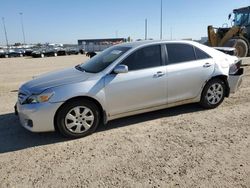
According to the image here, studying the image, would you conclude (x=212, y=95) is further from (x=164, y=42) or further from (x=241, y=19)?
(x=241, y=19)

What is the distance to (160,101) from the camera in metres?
5.26

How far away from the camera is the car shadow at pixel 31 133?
4.44 m

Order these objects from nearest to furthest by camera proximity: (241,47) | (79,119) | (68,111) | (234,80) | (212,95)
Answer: (68,111), (79,119), (212,95), (234,80), (241,47)

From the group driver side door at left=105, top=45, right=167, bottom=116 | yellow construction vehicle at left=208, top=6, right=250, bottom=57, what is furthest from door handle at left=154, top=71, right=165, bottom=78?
yellow construction vehicle at left=208, top=6, right=250, bottom=57

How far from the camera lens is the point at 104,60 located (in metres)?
5.24

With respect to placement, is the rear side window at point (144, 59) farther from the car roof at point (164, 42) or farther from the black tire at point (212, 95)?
the black tire at point (212, 95)

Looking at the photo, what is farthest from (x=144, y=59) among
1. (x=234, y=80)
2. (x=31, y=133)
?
(x=31, y=133)

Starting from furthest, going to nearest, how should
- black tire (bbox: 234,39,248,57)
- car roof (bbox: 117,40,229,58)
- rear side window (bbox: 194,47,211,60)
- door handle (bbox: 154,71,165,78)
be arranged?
black tire (bbox: 234,39,248,57) < rear side window (bbox: 194,47,211,60) < car roof (bbox: 117,40,229,58) < door handle (bbox: 154,71,165,78)

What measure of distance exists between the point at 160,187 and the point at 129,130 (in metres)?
1.84

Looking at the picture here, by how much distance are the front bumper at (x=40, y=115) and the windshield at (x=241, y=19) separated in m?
16.8

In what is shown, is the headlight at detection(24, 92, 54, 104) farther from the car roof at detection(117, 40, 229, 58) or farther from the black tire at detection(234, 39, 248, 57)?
the black tire at detection(234, 39, 248, 57)

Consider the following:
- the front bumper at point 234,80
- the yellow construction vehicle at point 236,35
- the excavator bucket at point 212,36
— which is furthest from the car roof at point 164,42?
the excavator bucket at point 212,36

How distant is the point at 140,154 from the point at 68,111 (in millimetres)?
1432

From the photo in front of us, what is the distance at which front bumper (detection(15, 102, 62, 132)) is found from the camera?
4.30 m
